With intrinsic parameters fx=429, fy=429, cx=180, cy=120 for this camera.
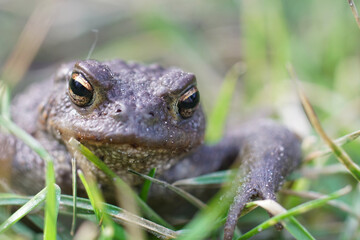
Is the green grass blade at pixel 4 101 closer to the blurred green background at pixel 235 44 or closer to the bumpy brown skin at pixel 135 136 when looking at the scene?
the bumpy brown skin at pixel 135 136

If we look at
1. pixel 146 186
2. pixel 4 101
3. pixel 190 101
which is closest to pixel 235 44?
pixel 190 101

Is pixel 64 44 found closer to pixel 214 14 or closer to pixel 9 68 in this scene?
pixel 9 68

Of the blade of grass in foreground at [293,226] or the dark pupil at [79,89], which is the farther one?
the dark pupil at [79,89]

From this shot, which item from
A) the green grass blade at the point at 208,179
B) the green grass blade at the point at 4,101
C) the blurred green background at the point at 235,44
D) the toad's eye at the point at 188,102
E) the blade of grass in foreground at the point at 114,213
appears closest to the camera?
the blade of grass in foreground at the point at 114,213

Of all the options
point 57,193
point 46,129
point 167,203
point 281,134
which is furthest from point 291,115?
point 57,193

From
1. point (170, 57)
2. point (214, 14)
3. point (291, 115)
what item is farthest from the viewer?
point (214, 14)

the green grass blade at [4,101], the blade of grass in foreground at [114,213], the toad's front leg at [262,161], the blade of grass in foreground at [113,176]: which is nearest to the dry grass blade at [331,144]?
the toad's front leg at [262,161]

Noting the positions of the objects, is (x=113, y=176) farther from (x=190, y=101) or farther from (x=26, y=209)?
(x=190, y=101)
